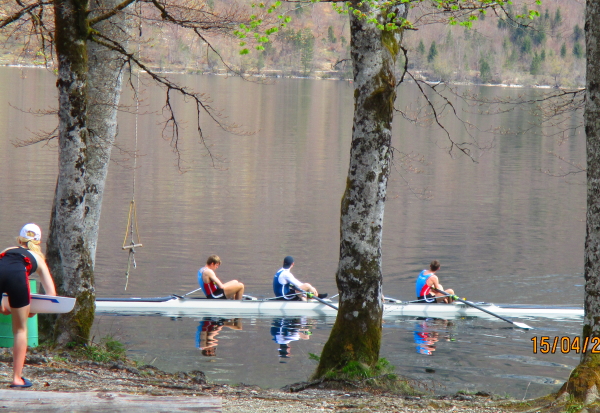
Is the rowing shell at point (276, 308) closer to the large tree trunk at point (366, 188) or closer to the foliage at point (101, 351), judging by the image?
the foliage at point (101, 351)

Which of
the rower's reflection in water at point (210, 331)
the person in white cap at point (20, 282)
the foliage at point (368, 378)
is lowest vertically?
the rower's reflection in water at point (210, 331)

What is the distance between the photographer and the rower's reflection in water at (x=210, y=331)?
12.1 m

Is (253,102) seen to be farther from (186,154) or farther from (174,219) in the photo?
(174,219)

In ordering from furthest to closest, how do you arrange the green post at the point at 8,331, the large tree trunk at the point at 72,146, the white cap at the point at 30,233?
the green post at the point at 8,331, the large tree trunk at the point at 72,146, the white cap at the point at 30,233

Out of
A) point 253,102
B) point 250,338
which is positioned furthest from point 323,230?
point 253,102

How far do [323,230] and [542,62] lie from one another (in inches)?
4305

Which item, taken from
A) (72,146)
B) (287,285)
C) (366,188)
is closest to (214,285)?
(287,285)

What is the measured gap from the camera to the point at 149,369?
27.7 ft

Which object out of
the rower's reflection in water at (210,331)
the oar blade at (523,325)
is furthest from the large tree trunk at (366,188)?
the oar blade at (523,325)

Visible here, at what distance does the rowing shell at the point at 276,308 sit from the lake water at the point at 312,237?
0.84 feet

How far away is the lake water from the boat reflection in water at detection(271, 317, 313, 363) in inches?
2.0

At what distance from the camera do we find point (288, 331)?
13.3 metres

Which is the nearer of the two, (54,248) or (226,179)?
(54,248)

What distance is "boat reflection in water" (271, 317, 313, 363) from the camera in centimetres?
1237
